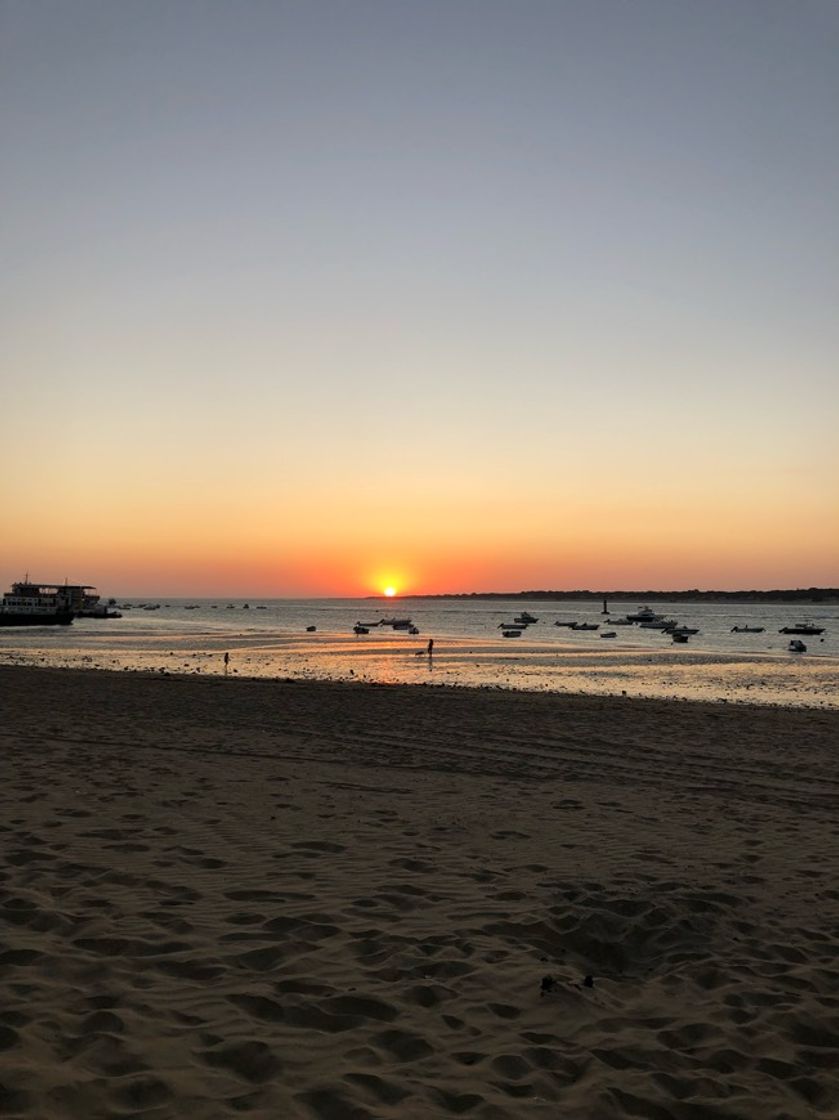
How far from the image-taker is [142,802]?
10.8 m

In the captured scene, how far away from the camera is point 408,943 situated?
21.2 ft

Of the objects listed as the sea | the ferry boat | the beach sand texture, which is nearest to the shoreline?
the sea

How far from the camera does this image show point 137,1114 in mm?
4168

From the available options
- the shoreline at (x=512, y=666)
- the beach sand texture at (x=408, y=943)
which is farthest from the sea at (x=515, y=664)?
the beach sand texture at (x=408, y=943)

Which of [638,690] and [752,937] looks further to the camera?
[638,690]

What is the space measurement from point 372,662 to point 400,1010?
46359 millimetres

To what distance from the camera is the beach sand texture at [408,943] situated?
4.59m

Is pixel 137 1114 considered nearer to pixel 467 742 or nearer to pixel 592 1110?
pixel 592 1110

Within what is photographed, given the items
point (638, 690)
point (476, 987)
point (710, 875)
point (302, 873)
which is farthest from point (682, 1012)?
point (638, 690)

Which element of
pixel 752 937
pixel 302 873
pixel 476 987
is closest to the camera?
→ pixel 476 987

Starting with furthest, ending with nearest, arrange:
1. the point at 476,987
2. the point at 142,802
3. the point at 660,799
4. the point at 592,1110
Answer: the point at 660,799, the point at 142,802, the point at 476,987, the point at 592,1110

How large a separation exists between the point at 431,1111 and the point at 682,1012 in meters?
2.18

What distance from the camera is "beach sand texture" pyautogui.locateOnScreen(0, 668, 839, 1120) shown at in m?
4.59

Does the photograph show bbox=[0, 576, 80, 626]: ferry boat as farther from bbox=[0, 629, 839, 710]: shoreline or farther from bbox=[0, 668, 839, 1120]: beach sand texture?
bbox=[0, 668, 839, 1120]: beach sand texture
